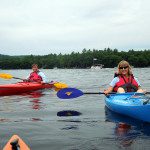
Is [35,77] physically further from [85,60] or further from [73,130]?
[85,60]

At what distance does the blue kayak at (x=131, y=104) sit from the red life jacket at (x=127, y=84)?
1.46 feet

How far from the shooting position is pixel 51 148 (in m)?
5.72

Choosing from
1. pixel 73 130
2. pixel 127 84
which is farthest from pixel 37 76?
pixel 73 130

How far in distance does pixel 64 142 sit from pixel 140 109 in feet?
7.09

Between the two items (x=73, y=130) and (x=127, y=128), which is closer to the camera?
(x=73, y=130)

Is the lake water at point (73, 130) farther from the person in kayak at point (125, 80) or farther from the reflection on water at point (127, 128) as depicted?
the person in kayak at point (125, 80)

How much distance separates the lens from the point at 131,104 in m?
7.93

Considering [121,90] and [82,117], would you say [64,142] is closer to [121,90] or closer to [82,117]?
[82,117]

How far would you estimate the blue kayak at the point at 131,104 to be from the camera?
7.32m

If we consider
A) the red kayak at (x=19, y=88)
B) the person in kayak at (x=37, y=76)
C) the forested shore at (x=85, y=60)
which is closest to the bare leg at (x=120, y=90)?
the red kayak at (x=19, y=88)

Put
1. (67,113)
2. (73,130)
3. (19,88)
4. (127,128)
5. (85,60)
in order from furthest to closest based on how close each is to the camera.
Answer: (85,60)
(19,88)
(67,113)
(127,128)
(73,130)

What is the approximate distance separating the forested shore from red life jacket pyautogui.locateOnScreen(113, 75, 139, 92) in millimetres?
97546

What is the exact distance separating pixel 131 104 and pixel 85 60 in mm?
114882


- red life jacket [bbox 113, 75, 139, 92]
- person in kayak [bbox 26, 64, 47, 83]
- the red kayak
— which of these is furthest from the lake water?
person in kayak [bbox 26, 64, 47, 83]
